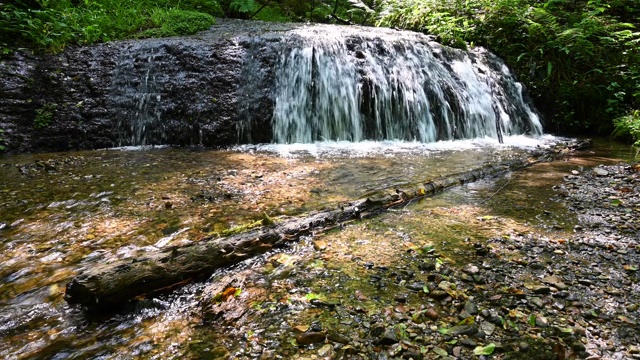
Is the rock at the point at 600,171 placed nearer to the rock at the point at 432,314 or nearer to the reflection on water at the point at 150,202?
the reflection on water at the point at 150,202

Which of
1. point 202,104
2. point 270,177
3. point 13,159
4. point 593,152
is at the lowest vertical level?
point 593,152

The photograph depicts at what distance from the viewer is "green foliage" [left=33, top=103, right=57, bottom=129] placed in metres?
6.52

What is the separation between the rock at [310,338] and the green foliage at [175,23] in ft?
29.9

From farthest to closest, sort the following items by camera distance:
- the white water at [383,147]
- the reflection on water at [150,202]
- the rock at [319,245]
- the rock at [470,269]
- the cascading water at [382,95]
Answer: the cascading water at [382,95], the white water at [383,147], the rock at [319,245], the rock at [470,269], the reflection on water at [150,202]

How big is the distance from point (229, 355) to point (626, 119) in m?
9.31

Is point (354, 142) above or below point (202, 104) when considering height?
below

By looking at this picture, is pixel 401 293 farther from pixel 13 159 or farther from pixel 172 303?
pixel 13 159

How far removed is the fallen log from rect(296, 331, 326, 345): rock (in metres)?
0.87

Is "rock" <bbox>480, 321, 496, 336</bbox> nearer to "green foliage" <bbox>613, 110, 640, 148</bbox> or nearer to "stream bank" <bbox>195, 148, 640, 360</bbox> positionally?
"stream bank" <bbox>195, 148, 640, 360</bbox>

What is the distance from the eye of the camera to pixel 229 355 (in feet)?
5.63

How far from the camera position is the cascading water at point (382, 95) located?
7602 mm

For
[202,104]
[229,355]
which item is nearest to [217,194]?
[229,355]

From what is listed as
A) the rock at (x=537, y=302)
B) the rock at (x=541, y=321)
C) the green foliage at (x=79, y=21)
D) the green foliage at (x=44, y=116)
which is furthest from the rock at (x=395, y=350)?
the green foliage at (x=79, y=21)

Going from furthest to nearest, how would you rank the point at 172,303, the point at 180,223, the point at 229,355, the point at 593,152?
the point at 593,152
the point at 180,223
the point at 172,303
the point at 229,355
